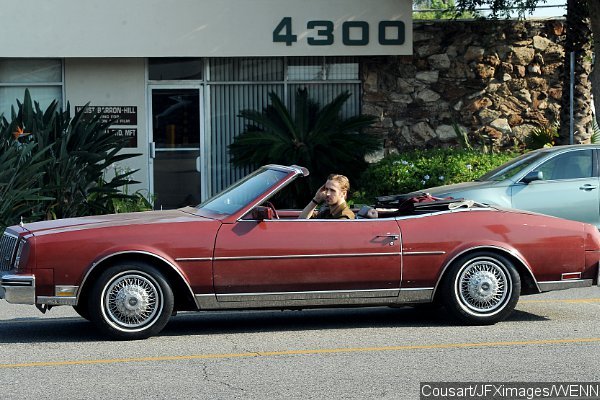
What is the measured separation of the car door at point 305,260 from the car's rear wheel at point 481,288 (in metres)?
0.52

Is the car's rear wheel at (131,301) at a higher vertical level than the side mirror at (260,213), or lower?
lower

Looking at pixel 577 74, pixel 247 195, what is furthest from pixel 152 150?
pixel 247 195

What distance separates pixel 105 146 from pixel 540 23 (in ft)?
30.4

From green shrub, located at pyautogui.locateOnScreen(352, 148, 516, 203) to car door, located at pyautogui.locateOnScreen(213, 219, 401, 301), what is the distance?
852cm

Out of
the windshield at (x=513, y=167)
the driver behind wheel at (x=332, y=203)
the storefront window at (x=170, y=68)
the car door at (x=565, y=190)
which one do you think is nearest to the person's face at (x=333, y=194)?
the driver behind wheel at (x=332, y=203)

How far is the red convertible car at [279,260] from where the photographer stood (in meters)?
8.61

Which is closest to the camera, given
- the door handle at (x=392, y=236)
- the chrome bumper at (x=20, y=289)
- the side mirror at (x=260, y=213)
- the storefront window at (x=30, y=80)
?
the chrome bumper at (x=20, y=289)

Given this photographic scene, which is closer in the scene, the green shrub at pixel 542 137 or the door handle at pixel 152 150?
the door handle at pixel 152 150

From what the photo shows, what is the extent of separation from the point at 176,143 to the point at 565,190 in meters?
8.34

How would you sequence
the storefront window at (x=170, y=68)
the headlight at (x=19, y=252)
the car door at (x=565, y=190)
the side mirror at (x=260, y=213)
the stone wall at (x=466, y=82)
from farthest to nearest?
the stone wall at (x=466, y=82) → the storefront window at (x=170, y=68) → the car door at (x=565, y=190) → the side mirror at (x=260, y=213) → the headlight at (x=19, y=252)

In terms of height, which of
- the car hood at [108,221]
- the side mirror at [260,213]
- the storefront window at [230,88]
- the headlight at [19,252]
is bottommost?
the headlight at [19,252]

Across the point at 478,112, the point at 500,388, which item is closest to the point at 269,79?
the point at 478,112

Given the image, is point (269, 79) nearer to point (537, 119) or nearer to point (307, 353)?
point (537, 119)

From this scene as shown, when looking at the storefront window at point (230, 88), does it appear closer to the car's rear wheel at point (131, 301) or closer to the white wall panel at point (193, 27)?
the white wall panel at point (193, 27)
